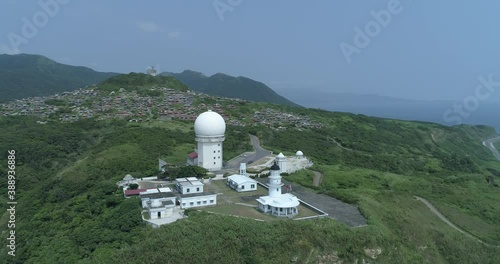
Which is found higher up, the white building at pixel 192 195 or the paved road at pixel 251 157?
the white building at pixel 192 195

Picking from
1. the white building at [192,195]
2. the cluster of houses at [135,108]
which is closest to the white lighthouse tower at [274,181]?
the white building at [192,195]

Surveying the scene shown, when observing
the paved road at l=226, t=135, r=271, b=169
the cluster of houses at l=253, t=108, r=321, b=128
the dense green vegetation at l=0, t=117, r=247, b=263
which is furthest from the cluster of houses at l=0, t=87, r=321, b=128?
the paved road at l=226, t=135, r=271, b=169

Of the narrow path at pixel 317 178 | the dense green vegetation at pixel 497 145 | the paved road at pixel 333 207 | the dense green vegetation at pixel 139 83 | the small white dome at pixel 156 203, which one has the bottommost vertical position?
the dense green vegetation at pixel 497 145

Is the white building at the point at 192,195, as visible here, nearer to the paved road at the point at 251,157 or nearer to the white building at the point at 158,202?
the white building at the point at 158,202

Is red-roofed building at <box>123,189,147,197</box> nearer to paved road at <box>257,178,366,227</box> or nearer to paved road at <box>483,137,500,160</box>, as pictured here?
paved road at <box>257,178,366,227</box>

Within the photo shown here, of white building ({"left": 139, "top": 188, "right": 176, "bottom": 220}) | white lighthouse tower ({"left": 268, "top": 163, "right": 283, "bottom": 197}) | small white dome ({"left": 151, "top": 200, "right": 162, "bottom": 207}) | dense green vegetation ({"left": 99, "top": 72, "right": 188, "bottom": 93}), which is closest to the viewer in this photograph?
white building ({"left": 139, "top": 188, "right": 176, "bottom": 220})
